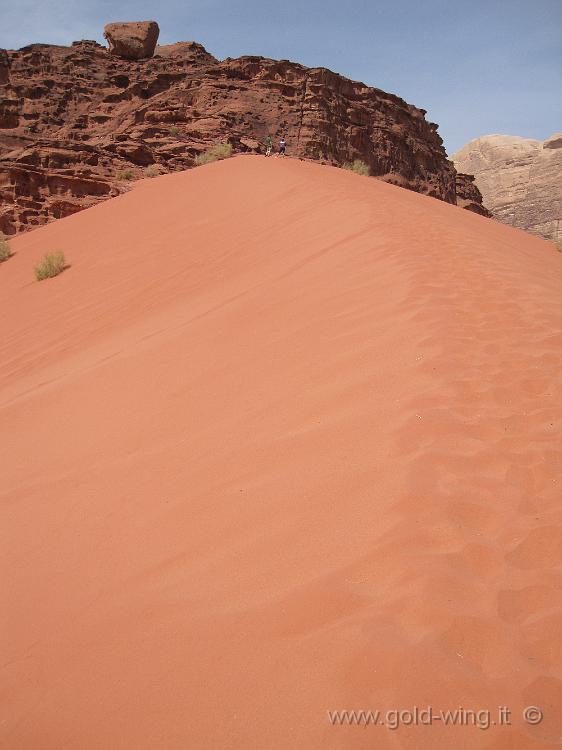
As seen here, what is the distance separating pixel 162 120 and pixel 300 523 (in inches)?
808

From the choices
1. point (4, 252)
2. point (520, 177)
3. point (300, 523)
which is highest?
point (520, 177)

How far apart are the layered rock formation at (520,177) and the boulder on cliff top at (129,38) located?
27839 mm

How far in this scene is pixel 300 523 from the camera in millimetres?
2195

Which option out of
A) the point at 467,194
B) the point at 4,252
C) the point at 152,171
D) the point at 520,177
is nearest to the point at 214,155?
the point at 152,171

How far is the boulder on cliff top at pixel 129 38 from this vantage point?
27.0m

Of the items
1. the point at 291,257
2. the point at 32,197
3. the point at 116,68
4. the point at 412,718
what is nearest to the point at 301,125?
the point at 116,68

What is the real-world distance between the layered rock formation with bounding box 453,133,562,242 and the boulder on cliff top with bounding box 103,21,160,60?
2784 cm

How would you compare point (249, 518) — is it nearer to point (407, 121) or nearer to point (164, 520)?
point (164, 520)

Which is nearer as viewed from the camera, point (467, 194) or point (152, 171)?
point (152, 171)

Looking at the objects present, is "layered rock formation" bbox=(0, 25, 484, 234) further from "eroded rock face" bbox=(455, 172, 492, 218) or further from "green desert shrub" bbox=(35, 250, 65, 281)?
"green desert shrub" bbox=(35, 250, 65, 281)

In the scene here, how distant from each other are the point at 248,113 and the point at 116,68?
1051cm

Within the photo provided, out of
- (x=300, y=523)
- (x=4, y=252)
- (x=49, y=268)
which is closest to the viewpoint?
(x=300, y=523)

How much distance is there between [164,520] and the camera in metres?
2.45

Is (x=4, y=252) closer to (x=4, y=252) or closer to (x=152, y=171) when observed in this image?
(x=4, y=252)
